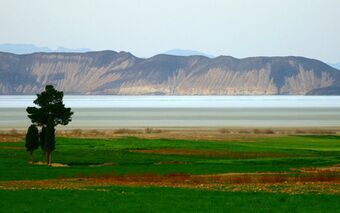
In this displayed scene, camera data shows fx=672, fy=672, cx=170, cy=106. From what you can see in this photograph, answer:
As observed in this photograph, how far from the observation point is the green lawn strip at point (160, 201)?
22.3 m

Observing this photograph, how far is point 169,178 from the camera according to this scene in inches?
1484

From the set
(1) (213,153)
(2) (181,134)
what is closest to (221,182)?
(1) (213,153)

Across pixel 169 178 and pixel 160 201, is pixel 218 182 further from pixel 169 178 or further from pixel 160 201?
pixel 160 201

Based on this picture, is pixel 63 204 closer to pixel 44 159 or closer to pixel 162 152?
pixel 44 159

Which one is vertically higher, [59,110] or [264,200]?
[59,110]

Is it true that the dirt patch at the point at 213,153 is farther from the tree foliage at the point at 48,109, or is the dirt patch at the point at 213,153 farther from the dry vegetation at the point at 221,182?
the dry vegetation at the point at 221,182

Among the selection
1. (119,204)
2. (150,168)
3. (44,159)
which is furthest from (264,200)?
(44,159)

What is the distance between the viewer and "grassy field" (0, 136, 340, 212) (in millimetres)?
23516

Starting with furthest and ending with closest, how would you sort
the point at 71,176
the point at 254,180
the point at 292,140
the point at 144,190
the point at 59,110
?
the point at 292,140, the point at 59,110, the point at 71,176, the point at 254,180, the point at 144,190

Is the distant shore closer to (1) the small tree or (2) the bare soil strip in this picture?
(1) the small tree

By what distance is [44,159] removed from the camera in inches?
2174

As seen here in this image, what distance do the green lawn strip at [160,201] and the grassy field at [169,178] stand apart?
0.11ft

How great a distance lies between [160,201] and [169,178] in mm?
13314

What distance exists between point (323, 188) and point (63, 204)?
Result: 40.3 feet
